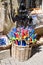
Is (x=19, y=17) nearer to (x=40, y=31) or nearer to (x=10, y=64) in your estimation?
(x=40, y=31)

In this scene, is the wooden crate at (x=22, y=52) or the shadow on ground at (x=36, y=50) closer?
the wooden crate at (x=22, y=52)

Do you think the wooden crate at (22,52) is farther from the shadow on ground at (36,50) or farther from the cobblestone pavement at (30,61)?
the shadow on ground at (36,50)

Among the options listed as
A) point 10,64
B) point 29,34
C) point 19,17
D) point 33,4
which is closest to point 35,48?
point 29,34

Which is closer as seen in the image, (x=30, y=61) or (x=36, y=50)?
(x=30, y=61)

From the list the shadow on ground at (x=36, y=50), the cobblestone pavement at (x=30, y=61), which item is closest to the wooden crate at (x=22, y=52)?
the cobblestone pavement at (x=30, y=61)

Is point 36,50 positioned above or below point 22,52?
below

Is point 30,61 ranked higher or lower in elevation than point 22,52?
lower

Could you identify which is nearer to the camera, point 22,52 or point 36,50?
point 22,52

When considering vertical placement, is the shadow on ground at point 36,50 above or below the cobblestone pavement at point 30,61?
above

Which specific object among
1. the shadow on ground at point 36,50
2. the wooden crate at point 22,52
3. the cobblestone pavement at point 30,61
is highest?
the wooden crate at point 22,52

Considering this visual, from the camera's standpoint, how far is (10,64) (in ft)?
19.6

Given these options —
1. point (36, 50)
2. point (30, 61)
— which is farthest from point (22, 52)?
point (36, 50)

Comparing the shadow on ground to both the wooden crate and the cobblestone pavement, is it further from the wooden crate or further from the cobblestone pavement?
the wooden crate

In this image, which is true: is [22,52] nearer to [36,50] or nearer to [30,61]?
[30,61]
